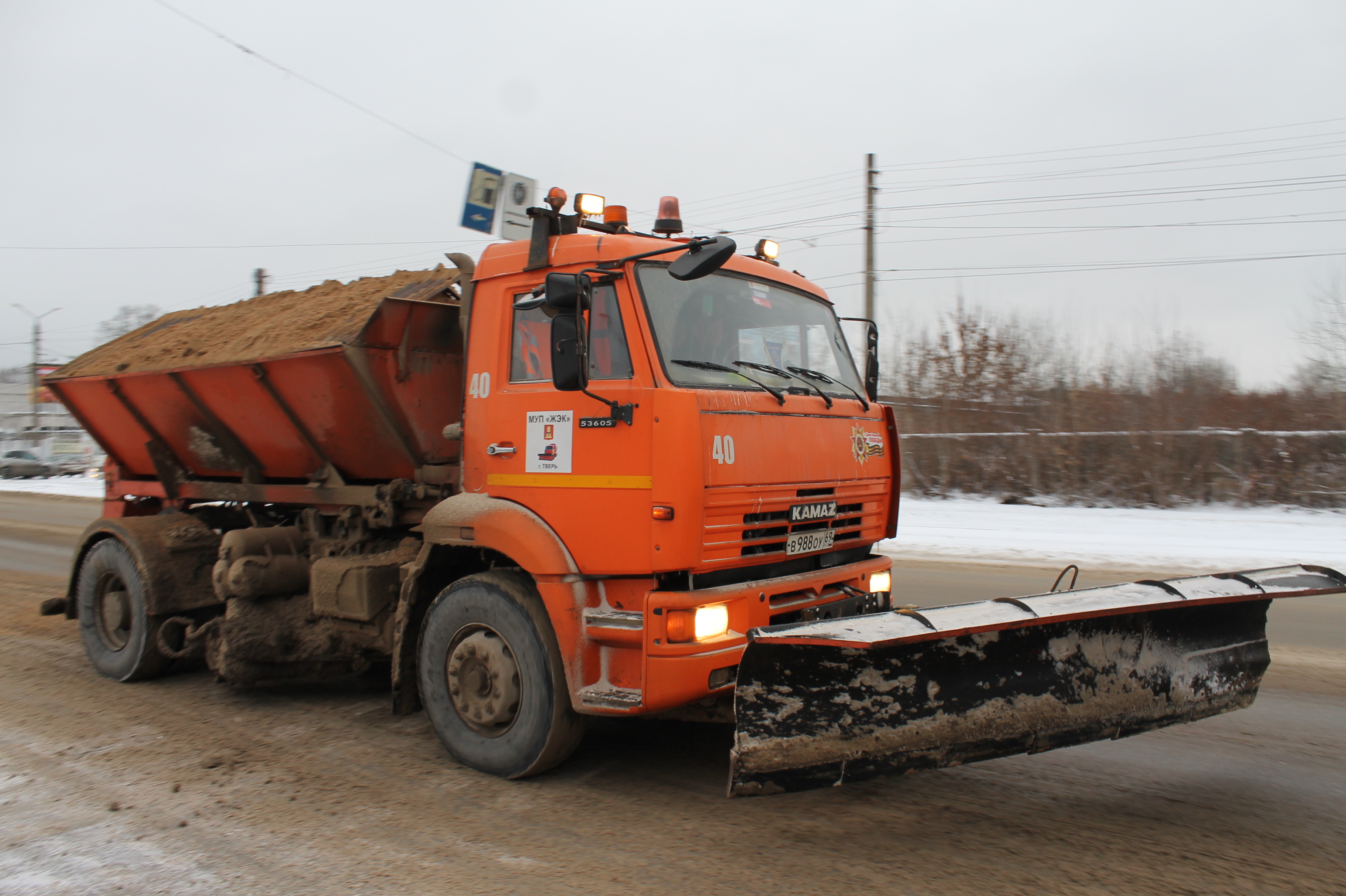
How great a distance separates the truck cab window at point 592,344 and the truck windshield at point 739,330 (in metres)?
0.16

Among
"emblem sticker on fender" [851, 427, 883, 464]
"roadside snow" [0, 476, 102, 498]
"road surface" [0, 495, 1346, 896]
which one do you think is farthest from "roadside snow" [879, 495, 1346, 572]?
"roadside snow" [0, 476, 102, 498]

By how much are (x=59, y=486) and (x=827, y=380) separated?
32345 millimetres

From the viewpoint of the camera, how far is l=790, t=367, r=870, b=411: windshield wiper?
4715 millimetres

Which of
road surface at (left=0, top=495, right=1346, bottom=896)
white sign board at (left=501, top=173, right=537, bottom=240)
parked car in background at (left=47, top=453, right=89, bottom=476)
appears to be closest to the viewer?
road surface at (left=0, top=495, right=1346, bottom=896)

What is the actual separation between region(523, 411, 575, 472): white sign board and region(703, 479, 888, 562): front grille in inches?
29.0

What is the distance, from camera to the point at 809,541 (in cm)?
443

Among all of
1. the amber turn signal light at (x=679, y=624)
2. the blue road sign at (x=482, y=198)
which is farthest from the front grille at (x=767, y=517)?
the blue road sign at (x=482, y=198)

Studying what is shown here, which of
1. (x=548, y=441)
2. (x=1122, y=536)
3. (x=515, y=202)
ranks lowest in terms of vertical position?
(x=1122, y=536)

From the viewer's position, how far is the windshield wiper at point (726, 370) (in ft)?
13.3

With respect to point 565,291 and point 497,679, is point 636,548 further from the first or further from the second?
point 565,291

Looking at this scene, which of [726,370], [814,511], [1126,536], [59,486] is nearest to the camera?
[726,370]

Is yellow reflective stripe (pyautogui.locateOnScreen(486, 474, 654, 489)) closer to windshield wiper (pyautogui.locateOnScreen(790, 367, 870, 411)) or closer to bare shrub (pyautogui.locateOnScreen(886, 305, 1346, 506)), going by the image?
windshield wiper (pyautogui.locateOnScreen(790, 367, 870, 411))

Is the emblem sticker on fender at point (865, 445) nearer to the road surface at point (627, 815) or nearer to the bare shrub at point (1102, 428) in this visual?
the road surface at point (627, 815)

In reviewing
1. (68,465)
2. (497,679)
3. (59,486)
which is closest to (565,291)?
(497,679)
